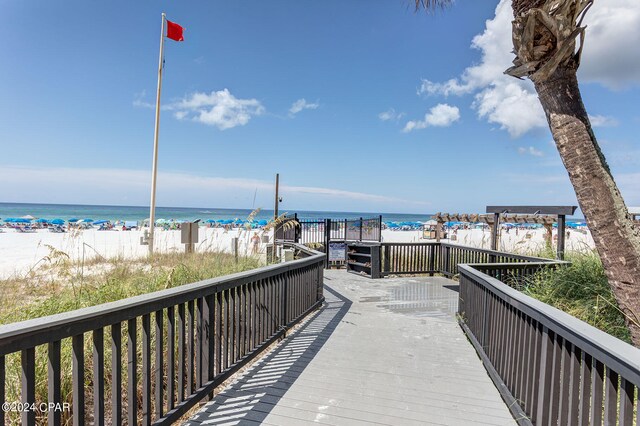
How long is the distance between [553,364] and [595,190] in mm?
1708

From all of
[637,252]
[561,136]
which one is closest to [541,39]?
[561,136]

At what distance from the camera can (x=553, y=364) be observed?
2.25 metres

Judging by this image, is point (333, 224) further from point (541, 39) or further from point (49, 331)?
point (49, 331)

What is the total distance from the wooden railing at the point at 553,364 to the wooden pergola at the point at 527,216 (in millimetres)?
4010

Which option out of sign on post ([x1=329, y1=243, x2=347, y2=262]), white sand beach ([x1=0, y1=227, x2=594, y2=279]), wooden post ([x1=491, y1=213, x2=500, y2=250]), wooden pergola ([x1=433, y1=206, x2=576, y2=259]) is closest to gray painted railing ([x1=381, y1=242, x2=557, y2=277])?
wooden post ([x1=491, y1=213, x2=500, y2=250])

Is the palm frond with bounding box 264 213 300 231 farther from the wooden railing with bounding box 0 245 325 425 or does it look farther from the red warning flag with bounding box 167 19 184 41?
the red warning flag with bounding box 167 19 184 41

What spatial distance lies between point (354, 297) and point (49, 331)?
253 inches

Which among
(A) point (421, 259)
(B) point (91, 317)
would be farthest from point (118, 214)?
(B) point (91, 317)

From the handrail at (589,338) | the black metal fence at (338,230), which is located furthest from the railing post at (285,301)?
the black metal fence at (338,230)

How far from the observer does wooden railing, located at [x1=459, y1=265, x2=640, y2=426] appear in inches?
64.1

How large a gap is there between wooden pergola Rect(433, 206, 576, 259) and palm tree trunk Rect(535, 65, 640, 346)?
3977 millimetres

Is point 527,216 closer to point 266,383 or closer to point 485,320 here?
point 485,320

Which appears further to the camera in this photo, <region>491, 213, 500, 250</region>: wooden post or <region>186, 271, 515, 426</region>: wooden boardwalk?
<region>491, 213, 500, 250</region>: wooden post

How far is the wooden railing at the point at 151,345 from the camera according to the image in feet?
5.72
